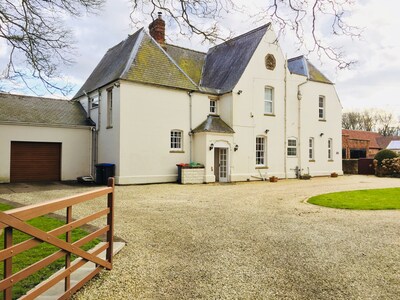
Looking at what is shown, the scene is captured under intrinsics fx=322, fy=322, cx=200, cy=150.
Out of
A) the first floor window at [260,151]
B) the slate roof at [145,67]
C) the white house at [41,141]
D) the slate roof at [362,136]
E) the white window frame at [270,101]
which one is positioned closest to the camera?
the white house at [41,141]

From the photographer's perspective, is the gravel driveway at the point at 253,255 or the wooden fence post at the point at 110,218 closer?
the gravel driveway at the point at 253,255

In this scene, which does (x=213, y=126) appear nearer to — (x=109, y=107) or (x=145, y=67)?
(x=145, y=67)

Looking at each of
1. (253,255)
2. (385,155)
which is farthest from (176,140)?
(385,155)

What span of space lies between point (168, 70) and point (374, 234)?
15675 mm

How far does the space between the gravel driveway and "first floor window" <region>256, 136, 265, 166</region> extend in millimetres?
12049

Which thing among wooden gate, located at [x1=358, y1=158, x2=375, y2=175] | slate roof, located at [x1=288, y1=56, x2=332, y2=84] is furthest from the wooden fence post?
wooden gate, located at [x1=358, y1=158, x2=375, y2=175]

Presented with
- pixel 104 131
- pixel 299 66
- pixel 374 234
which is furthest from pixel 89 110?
pixel 374 234

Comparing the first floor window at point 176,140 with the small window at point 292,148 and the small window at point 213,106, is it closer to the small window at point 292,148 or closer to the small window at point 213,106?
the small window at point 213,106

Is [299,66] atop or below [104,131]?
atop

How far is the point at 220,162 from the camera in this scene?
20656 millimetres

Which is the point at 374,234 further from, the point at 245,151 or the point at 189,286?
the point at 245,151

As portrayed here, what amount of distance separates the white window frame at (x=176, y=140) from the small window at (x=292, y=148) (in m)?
8.50

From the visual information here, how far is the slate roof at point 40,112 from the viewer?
1867 centimetres

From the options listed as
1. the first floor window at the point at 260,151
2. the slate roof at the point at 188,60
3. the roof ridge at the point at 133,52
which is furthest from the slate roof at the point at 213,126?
the roof ridge at the point at 133,52
